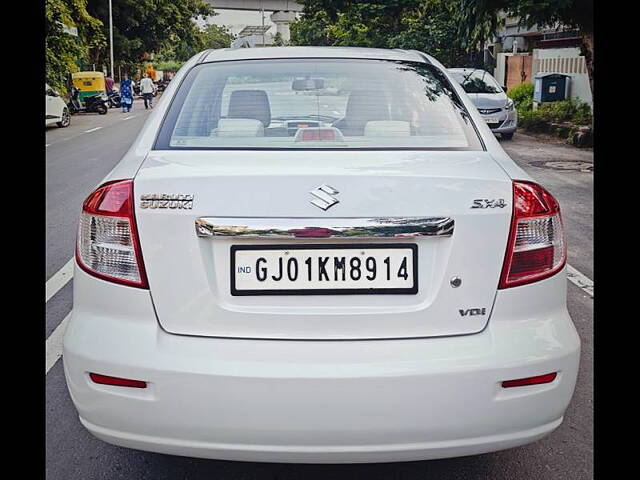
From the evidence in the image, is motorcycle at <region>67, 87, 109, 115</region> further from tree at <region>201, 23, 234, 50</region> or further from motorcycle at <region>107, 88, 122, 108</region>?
tree at <region>201, 23, 234, 50</region>

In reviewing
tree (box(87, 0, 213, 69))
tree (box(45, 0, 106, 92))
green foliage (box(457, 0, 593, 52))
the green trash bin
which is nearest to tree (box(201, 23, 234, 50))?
tree (box(87, 0, 213, 69))

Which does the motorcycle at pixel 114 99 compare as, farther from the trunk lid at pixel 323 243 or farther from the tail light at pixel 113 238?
the trunk lid at pixel 323 243

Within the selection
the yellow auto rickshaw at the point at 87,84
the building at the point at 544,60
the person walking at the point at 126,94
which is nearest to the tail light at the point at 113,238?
the building at the point at 544,60

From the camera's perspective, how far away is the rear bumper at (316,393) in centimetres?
233

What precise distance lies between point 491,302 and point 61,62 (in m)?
22.4

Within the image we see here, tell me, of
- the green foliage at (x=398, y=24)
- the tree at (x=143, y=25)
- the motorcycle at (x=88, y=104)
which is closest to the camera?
the green foliage at (x=398, y=24)

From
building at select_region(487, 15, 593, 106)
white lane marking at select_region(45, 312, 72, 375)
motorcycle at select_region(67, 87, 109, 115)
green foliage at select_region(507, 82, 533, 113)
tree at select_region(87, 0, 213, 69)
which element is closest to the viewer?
white lane marking at select_region(45, 312, 72, 375)

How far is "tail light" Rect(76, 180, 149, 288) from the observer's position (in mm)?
2486

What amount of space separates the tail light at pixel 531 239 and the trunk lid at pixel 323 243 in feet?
0.13

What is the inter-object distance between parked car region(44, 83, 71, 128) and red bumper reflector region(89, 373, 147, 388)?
66.0ft

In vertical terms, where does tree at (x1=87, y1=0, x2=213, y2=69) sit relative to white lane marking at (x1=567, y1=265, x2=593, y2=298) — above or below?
above
